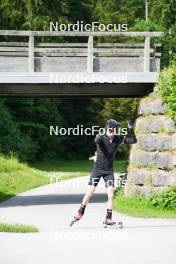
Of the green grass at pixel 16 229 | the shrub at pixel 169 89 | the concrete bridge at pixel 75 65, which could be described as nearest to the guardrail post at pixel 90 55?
the concrete bridge at pixel 75 65

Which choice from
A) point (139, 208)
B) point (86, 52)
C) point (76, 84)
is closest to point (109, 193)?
point (139, 208)

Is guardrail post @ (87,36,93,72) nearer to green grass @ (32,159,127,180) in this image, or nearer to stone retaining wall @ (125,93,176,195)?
stone retaining wall @ (125,93,176,195)

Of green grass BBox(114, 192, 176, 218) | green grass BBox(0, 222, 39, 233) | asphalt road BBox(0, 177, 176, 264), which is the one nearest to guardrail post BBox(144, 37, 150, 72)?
green grass BBox(114, 192, 176, 218)

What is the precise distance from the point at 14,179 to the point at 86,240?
1705cm

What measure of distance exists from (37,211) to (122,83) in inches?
178

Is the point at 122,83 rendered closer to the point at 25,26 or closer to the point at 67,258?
the point at 67,258

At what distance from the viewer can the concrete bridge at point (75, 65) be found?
17.8 m

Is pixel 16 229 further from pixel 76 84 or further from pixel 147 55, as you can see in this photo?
pixel 147 55

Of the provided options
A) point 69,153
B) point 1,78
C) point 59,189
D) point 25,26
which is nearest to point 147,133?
point 1,78

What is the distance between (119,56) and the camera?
18.7 metres

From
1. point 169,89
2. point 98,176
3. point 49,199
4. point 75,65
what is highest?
point 75,65

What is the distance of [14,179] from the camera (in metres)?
27.5

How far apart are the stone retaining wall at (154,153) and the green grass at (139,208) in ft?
0.96

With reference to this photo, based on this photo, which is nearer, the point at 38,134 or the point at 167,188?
the point at 167,188
